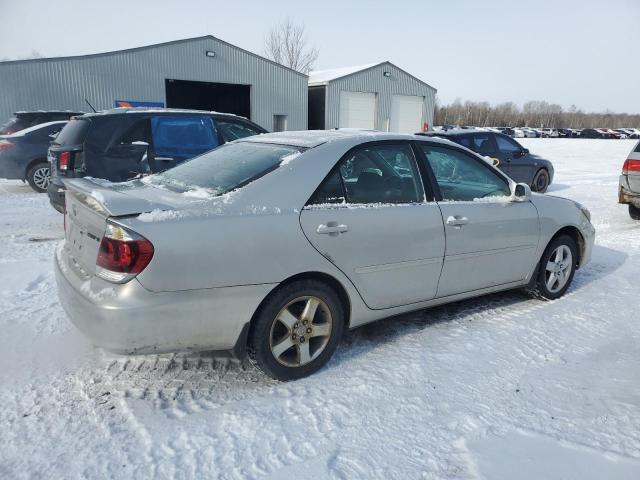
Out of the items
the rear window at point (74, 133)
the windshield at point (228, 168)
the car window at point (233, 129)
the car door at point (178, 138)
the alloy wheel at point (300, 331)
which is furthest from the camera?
the car window at point (233, 129)

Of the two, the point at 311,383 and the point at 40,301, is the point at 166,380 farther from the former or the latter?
the point at 40,301

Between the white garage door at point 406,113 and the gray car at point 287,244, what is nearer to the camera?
the gray car at point 287,244

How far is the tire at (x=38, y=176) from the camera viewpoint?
10.1 m

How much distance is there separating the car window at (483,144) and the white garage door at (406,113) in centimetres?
1750

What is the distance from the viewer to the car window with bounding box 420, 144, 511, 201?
148 inches

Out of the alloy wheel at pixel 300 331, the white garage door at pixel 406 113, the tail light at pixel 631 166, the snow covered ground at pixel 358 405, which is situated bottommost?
the snow covered ground at pixel 358 405

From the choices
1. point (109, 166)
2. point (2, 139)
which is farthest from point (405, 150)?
point (2, 139)

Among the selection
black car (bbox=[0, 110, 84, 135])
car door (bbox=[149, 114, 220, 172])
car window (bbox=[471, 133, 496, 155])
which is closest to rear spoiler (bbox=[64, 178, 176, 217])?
car door (bbox=[149, 114, 220, 172])

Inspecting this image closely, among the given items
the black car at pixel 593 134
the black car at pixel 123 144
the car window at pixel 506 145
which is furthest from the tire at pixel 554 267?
the black car at pixel 593 134

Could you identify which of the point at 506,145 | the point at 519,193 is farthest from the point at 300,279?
the point at 506,145

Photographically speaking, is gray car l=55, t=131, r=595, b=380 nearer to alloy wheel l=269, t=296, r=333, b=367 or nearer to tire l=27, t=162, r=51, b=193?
alloy wheel l=269, t=296, r=333, b=367

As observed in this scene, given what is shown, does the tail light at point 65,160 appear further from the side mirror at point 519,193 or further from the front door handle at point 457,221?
the side mirror at point 519,193

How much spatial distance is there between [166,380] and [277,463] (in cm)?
104

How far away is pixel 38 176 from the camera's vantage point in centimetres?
1020
